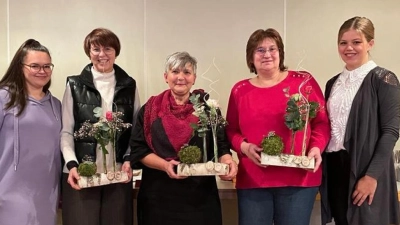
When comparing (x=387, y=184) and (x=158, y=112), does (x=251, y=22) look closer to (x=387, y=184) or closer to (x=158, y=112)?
(x=158, y=112)

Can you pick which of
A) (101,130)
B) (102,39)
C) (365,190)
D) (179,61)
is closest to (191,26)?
(102,39)

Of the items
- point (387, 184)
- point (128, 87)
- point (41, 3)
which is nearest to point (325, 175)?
point (387, 184)

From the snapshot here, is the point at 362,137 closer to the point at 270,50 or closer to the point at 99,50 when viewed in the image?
the point at 270,50

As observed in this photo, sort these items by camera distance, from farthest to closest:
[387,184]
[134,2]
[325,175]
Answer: [134,2] < [325,175] < [387,184]

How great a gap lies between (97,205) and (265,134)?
3.03ft

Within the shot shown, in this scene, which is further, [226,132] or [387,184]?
[226,132]

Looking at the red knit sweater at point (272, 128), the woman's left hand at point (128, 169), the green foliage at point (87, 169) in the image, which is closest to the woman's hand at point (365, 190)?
the red knit sweater at point (272, 128)

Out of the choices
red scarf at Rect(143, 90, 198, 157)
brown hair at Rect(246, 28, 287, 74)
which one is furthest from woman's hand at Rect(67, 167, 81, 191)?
brown hair at Rect(246, 28, 287, 74)

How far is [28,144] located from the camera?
2.05 meters

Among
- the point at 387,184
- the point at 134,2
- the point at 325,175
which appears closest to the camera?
the point at 387,184

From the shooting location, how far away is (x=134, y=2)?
3.17m

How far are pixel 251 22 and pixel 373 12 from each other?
0.94m

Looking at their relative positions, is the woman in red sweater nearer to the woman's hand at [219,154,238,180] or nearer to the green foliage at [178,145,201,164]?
the woman's hand at [219,154,238,180]

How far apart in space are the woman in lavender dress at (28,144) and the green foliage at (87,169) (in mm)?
212
